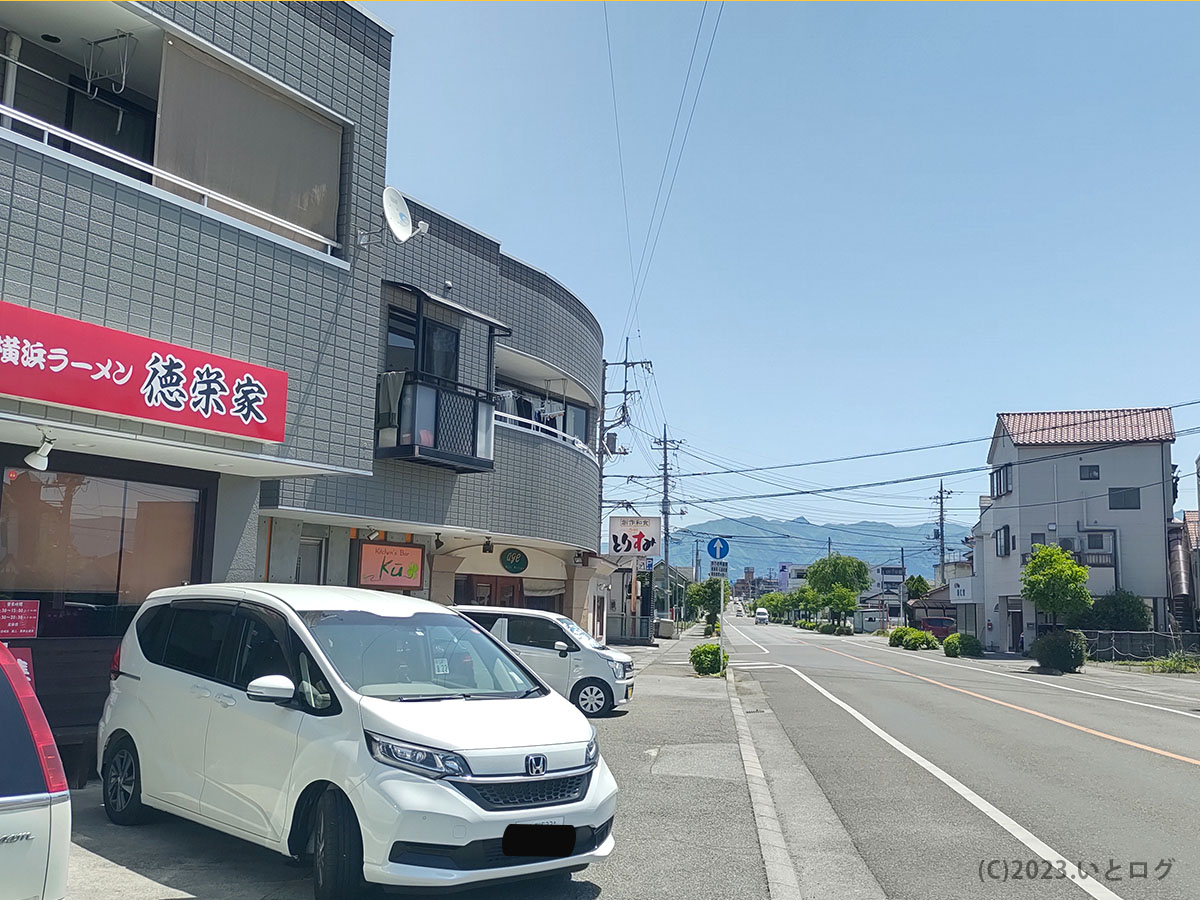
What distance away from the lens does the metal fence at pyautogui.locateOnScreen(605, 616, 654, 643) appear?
157ft

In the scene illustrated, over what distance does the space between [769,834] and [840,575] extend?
304 ft

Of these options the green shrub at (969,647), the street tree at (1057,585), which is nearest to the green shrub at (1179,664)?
the street tree at (1057,585)

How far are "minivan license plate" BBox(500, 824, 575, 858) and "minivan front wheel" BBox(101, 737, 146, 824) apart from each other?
3.22m

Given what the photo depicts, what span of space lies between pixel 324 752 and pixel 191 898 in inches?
46.0

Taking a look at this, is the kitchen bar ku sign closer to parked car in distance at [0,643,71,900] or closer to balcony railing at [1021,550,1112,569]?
parked car in distance at [0,643,71,900]

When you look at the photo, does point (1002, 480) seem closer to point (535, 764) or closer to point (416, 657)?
point (416, 657)

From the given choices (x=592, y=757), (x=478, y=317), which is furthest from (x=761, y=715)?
(x=592, y=757)

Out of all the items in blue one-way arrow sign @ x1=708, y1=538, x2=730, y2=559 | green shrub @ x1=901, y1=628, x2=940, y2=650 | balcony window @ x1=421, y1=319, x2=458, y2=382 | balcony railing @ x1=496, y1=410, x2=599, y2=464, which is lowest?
green shrub @ x1=901, y1=628, x2=940, y2=650

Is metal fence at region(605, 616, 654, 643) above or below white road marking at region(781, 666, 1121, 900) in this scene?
below

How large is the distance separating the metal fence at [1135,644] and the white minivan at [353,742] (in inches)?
1568

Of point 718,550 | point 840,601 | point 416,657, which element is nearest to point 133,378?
point 416,657

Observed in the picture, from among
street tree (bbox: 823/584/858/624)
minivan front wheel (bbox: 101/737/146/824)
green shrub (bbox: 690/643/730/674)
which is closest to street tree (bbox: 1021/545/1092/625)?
green shrub (bbox: 690/643/730/674)

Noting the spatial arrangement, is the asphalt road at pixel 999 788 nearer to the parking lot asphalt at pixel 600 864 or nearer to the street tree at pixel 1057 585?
the parking lot asphalt at pixel 600 864

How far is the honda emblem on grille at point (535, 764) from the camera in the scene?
19.2 feet
